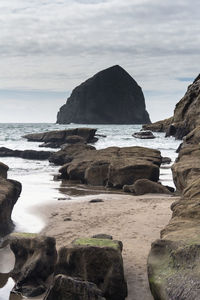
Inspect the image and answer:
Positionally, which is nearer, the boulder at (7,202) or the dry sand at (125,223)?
the dry sand at (125,223)

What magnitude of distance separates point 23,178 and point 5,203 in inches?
332

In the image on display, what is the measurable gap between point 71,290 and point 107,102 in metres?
149

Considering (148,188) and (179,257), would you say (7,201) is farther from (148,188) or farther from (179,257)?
(148,188)

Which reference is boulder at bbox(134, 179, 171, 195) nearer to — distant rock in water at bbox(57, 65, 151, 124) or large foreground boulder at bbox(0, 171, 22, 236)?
large foreground boulder at bbox(0, 171, 22, 236)

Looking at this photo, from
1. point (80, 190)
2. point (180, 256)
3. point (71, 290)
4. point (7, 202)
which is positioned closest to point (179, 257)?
point (180, 256)

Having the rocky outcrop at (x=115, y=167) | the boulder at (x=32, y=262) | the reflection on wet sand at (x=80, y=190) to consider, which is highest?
the boulder at (x=32, y=262)

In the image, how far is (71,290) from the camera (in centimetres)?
443

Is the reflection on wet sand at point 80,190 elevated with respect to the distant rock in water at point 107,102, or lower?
elevated

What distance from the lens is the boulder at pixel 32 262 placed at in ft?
17.7

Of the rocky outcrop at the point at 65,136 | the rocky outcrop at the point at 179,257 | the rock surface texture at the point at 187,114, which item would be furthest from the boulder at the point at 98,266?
the rocky outcrop at the point at 65,136

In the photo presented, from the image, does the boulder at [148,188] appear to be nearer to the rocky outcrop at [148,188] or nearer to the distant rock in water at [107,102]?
the rocky outcrop at [148,188]

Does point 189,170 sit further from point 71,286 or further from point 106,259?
point 71,286

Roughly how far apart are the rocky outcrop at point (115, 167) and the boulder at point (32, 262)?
8495mm

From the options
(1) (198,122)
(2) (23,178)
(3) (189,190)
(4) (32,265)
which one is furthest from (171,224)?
(1) (198,122)
